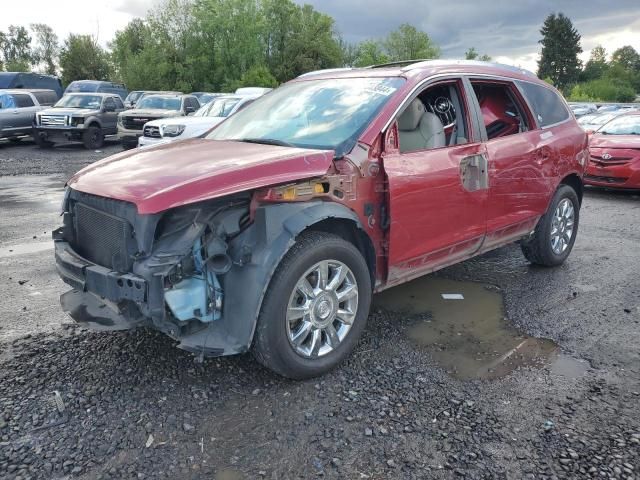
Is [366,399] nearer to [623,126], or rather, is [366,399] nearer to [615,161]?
[615,161]

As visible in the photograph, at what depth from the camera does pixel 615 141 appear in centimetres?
1058

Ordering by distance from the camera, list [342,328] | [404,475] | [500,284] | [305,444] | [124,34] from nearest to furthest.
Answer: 1. [404,475]
2. [305,444]
3. [342,328]
4. [500,284]
5. [124,34]

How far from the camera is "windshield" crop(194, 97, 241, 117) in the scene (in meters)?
14.2

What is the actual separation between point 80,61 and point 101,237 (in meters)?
59.8

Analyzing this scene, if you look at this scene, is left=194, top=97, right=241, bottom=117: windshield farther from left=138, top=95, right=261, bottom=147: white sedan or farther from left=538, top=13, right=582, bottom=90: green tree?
left=538, top=13, right=582, bottom=90: green tree

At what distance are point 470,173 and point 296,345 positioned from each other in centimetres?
201

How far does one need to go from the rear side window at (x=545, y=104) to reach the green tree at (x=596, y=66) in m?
97.5

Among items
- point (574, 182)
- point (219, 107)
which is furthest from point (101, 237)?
point (219, 107)

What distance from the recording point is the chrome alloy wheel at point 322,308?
3260 millimetres

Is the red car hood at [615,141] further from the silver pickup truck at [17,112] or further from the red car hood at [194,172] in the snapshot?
the silver pickup truck at [17,112]

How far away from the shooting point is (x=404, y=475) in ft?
8.32

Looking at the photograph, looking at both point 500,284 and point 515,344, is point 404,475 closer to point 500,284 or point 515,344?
point 515,344

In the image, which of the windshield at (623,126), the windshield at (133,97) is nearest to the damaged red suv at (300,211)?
the windshield at (623,126)

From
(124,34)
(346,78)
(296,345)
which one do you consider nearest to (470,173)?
(346,78)
